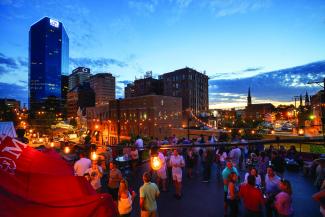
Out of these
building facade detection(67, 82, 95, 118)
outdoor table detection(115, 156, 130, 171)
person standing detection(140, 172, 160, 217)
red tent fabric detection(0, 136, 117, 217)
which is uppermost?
building facade detection(67, 82, 95, 118)

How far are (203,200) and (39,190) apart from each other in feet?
27.8

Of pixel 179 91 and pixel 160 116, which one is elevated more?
pixel 179 91

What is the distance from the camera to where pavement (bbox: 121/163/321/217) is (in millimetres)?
8562

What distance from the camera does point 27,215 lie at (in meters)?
2.00

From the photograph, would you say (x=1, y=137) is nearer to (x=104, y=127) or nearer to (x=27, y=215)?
(x=27, y=215)

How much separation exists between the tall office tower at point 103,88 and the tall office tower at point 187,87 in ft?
236

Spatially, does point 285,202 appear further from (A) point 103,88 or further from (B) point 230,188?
(A) point 103,88

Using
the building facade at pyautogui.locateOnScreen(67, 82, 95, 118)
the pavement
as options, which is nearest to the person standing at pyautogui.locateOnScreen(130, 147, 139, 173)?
the pavement

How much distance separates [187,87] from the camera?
8288cm

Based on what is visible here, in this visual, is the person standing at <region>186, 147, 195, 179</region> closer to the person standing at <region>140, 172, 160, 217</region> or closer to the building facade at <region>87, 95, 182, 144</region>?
the person standing at <region>140, 172, 160, 217</region>

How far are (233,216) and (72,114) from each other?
5580 inches

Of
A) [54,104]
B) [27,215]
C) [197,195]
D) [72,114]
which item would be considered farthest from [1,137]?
[54,104]

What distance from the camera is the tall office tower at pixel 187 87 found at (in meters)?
83.0

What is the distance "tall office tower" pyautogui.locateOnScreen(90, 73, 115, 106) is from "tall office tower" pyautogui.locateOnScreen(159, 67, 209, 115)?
7197cm
